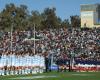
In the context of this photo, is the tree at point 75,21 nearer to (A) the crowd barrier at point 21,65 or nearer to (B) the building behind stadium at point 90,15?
(B) the building behind stadium at point 90,15

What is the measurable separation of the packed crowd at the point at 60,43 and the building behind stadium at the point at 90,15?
12844 mm

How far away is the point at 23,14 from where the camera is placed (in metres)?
112

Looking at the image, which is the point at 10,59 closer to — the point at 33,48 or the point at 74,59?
the point at 74,59

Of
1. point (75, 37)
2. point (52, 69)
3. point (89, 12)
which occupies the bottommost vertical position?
point (52, 69)

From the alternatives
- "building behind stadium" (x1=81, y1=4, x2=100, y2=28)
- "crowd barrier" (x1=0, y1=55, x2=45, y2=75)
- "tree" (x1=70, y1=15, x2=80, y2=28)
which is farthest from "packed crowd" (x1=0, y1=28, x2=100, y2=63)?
"tree" (x1=70, y1=15, x2=80, y2=28)

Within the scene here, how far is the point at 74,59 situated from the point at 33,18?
5512 cm

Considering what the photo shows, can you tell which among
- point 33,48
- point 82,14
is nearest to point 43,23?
point 82,14

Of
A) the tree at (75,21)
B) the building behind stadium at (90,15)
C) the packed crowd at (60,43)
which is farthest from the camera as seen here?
the tree at (75,21)

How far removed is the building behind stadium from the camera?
285ft

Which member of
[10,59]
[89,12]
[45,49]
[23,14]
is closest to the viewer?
[10,59]

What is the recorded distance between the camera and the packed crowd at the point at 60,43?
6431 centimetres

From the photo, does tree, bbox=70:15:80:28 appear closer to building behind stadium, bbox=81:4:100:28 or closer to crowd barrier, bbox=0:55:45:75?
building behind stadium, bbox=81:4:100:28

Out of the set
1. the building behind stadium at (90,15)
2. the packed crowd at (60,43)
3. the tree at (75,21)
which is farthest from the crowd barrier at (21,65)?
the tree at (75,21)

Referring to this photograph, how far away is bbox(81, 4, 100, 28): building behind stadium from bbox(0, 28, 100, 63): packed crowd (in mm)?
12844
